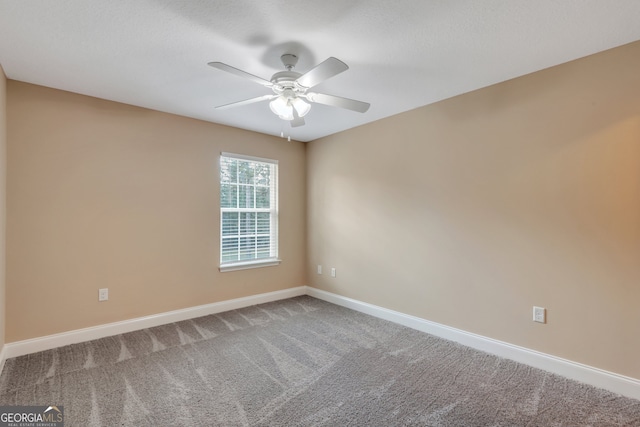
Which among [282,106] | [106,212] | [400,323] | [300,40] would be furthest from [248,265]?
[300,40]

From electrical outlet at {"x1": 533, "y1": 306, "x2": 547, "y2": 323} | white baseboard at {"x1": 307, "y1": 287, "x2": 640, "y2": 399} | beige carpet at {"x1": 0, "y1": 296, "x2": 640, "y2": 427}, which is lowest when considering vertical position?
beige carpet at {"x1": 0, "y1": 296, "x2": 640, "y2": 427}

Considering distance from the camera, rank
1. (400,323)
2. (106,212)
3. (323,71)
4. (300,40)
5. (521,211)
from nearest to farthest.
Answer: (323,71)
(300,40)
(521,211)
(106,212)
(400,323)

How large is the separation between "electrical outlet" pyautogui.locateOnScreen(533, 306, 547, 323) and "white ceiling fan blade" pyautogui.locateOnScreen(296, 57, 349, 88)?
2.41 metres

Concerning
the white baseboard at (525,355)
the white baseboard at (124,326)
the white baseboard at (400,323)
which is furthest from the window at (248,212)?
the white baseboard at (525,355)

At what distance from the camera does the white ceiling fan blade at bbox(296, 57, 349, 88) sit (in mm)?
1686

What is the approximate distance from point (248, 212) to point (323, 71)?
2692 millimetres

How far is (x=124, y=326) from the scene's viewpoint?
308cm

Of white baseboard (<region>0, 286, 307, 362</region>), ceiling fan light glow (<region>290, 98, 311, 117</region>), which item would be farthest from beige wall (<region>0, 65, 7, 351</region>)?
ceiling fan light glow (<region>290, 98, 311, 117</region>)

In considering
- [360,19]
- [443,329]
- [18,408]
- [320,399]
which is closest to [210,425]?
[320,399]

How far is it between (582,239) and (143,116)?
4.24m

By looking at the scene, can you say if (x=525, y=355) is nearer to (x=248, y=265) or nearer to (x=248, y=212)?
(x=248, y=265)

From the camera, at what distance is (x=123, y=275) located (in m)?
3.11

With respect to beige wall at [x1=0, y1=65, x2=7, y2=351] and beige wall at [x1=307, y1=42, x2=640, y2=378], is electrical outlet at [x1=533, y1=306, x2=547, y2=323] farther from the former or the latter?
beige wall at [x1=0, y1=65, x2=7, y2=351]

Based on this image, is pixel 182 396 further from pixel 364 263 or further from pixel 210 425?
pixel 364 263
